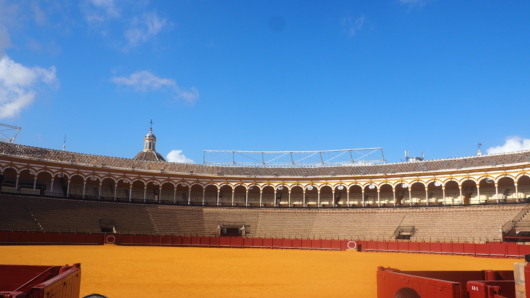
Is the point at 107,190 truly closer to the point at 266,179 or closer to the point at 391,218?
the point at 266,179

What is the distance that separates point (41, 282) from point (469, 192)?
5033cm

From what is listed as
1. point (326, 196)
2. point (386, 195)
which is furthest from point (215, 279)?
point (386, 195)

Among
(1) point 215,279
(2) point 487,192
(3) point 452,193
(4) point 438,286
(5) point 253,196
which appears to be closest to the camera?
(4) point 438,286

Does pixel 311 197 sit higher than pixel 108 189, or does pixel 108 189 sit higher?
pixel 108 189

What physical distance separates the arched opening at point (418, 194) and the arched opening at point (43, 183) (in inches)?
1763

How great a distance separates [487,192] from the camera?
4888cm

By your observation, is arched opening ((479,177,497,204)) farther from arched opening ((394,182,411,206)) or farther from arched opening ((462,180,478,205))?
arched opening ((394,182,411,206))

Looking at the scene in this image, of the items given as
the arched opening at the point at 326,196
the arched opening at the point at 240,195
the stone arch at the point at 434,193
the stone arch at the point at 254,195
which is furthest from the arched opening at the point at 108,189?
the stone arch at the point at 434,193

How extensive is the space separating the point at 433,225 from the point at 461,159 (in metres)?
11.4

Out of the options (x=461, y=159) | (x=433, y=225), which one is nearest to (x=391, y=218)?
(x=433, y=225)

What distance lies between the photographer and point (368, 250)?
135ft

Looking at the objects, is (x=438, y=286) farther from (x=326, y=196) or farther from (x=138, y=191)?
(x=138, y=191)

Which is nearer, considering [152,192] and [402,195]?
[402,195]

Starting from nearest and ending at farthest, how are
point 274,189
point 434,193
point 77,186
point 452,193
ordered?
1. point 452,193
2. point 434,193
3. point 77,186
4. point 274,189
